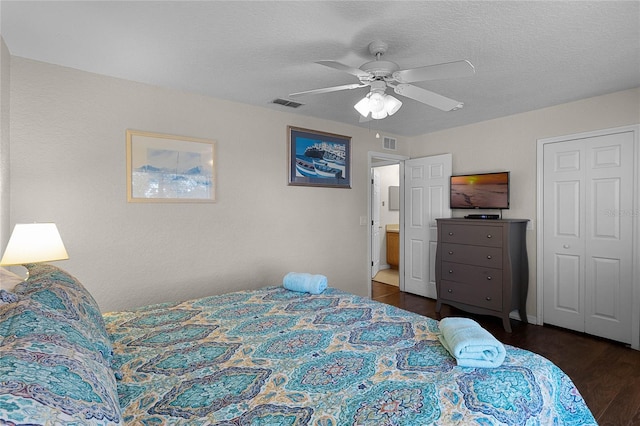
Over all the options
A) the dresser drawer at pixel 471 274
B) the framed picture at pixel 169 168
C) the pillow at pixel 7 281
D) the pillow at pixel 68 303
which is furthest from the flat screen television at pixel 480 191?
the pillow at pixel 7 281

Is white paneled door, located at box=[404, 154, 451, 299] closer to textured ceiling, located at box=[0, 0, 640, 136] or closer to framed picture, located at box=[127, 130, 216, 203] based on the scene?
textured ceiling, located at box=[0, 0, 640, 136]

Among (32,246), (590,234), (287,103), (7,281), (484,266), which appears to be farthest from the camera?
(484,266)

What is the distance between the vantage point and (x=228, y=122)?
11.0 ft

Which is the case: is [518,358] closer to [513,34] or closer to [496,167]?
[513,34]

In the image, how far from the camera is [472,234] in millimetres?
3752

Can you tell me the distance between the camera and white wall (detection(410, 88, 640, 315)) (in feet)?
10.3

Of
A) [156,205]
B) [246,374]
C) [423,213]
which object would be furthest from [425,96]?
[423,213]

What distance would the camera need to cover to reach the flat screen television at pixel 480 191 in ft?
12.6

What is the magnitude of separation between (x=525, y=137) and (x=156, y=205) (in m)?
3.97

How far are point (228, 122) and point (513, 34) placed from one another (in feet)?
8.27

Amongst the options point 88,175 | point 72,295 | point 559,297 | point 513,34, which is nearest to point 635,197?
point 559,297

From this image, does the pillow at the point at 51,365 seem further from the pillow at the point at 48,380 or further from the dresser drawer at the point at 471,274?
the dresser drawer at the point at 471,274

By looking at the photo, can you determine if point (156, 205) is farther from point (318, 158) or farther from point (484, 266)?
point (484, 266)

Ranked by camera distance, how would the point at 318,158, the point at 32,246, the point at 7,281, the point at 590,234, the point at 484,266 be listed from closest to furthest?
the point at 7,281
the point at 32,246
the point at 590,234
the point at 484,266
the point at 318,158
